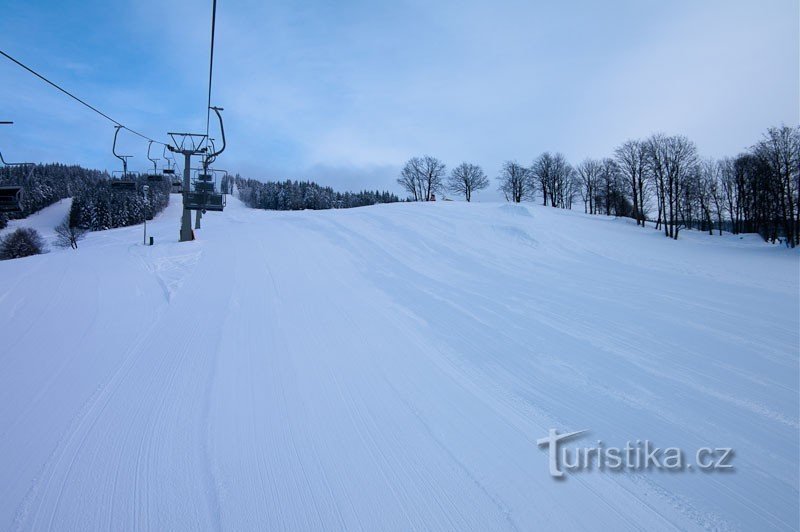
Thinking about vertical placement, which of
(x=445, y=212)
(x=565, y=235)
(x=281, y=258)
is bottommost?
(x=281, y=258)

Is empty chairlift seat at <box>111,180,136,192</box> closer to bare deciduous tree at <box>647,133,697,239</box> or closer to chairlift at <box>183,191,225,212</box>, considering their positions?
chairlift at <box>183,191,225,212</box>

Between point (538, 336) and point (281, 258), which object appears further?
point (281, 258)

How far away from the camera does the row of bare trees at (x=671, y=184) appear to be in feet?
88.9

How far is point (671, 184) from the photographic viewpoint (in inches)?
1331

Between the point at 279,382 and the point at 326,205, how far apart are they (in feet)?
295

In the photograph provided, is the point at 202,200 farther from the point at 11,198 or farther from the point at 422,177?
the point at 422,177

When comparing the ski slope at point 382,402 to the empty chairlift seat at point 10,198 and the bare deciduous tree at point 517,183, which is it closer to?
the empty chairlift seat at point 10,198

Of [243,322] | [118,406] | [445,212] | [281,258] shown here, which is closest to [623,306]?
[243,322]

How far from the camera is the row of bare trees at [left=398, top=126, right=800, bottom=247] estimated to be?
27.1m

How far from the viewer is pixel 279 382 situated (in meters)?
4.78

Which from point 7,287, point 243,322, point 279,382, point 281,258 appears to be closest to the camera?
point 279,382

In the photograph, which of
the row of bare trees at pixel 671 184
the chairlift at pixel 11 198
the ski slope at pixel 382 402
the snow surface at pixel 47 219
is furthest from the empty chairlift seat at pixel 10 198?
the snow surface at pixel 47 219

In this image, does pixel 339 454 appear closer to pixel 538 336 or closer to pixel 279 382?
pixel 279 382

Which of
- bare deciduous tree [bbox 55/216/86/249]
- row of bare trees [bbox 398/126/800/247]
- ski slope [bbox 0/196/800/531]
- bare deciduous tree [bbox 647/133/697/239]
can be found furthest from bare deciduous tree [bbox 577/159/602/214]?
bare deciduous tree [bbox 55/216/86/249]
